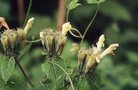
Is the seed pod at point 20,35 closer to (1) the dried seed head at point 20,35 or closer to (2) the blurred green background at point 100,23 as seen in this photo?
(1) the dried seed head at point 20,35

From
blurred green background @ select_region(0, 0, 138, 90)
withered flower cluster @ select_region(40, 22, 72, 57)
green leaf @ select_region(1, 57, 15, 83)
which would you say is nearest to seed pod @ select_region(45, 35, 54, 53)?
withered flower cluster @ select_region(40, 22, 72, 57)

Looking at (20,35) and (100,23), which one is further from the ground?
(20,35)

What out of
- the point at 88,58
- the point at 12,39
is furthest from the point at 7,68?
the point at 88,58

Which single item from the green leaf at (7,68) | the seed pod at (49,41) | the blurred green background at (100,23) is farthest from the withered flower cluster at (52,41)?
the blurred green background at (100,23)

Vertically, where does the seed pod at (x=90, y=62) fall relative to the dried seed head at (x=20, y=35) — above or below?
below

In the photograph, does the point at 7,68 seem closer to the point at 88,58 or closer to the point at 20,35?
the point at 20,35

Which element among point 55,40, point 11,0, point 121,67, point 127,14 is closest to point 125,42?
point 127,14
